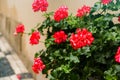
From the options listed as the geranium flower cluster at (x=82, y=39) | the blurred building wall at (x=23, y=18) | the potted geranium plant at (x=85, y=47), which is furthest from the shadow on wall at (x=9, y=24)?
the geranium flower cluster at (x=82, y=39)

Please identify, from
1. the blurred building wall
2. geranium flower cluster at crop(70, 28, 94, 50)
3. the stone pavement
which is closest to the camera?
geranium flower cluster at crop(70, 28, 94, 50)

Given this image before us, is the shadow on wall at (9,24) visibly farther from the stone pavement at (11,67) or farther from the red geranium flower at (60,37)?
the red geranium flower at (60,37)

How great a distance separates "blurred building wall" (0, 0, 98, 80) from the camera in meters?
1.80

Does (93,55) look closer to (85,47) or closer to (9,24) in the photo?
(85,47)

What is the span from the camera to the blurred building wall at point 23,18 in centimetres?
180

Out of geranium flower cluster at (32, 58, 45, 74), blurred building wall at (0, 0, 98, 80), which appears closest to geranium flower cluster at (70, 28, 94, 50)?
geranium flower cluster at (32, 58, 45, 74)

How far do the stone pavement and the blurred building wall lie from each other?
7cm

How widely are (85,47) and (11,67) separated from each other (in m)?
1.82

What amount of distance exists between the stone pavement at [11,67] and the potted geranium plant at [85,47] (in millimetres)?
1312

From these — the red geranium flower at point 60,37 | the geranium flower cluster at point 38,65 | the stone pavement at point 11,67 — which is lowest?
the stone pavement at point 11,67

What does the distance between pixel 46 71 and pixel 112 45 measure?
394mm

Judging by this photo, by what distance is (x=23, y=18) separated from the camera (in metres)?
2.76

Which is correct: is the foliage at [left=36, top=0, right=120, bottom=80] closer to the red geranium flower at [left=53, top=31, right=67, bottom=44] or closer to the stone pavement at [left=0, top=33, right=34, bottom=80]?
the red geranium flower at [left=53, top=31, right=67, bottom=44]

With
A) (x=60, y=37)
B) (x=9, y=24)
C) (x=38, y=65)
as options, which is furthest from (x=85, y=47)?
(x=9, y=24)
